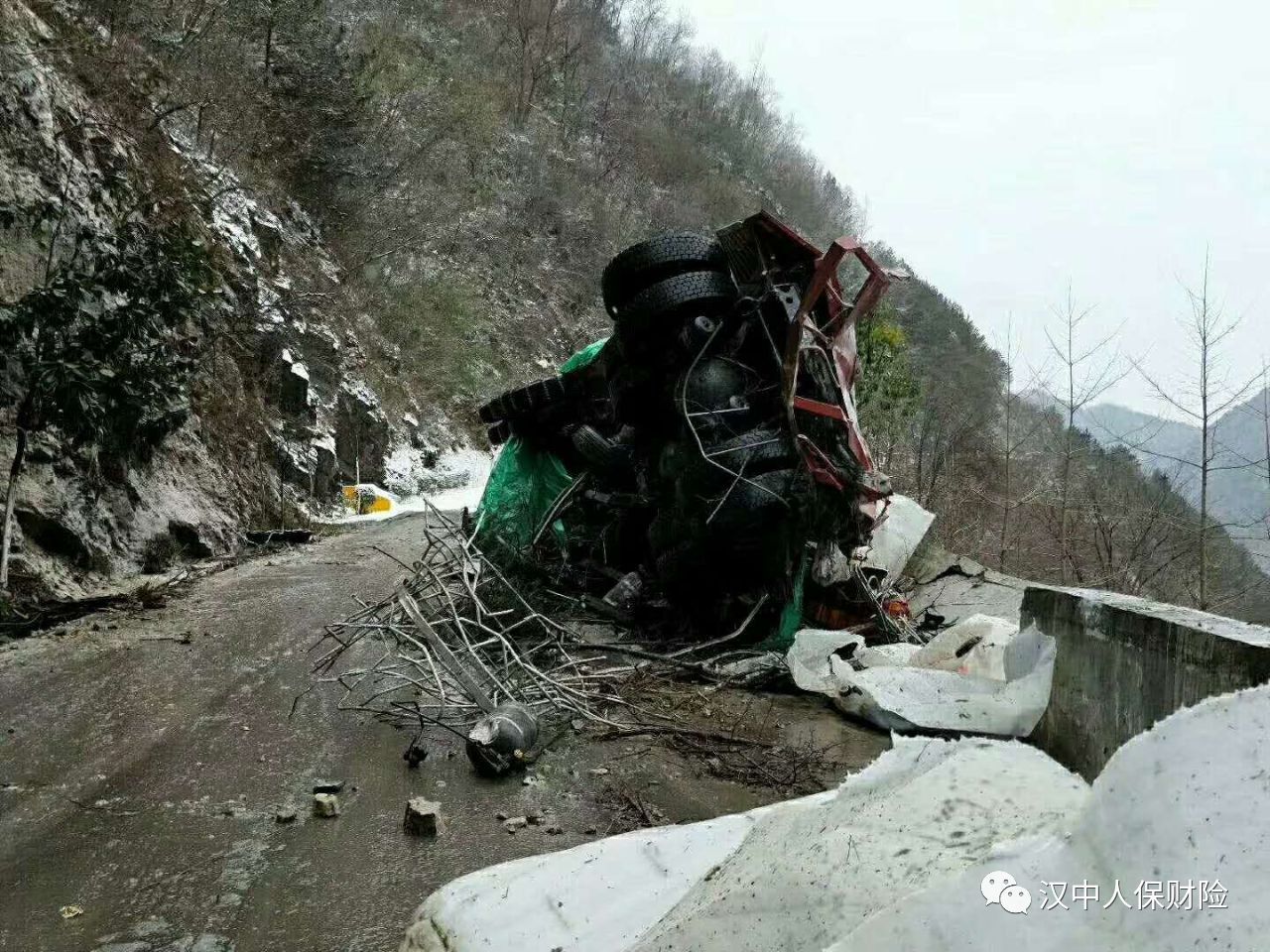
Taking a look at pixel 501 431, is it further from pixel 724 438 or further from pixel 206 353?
pixel 206 353

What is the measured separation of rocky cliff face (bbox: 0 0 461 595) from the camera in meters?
6.22

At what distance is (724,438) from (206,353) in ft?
24.0

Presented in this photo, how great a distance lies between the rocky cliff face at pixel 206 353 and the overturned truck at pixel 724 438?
10.2ft

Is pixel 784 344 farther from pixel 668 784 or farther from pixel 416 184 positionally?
pixel 416 184

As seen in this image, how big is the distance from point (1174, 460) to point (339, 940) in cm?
1174

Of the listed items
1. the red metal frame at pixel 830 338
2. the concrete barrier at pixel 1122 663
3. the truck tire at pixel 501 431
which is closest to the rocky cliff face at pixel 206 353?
the truck tire at pixel 501 431

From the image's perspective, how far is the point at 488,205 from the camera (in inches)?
1119

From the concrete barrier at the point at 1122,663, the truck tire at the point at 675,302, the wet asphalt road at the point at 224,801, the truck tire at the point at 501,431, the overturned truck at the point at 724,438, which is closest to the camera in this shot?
the wet asphalt road at the point at 224,801

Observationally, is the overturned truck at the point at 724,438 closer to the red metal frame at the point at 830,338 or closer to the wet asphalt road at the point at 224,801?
the red metal frame at the point at 830,338

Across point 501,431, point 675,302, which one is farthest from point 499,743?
point 501,431

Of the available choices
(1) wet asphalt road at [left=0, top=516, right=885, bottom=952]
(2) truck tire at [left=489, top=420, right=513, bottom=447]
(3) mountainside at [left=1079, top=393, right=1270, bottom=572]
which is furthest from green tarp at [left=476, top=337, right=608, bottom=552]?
(3) mountainside at [left=1079, top=393, right=1270, bottom=572]

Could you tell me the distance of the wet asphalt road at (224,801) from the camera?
7.73 feet

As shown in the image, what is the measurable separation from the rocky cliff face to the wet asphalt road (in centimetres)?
189

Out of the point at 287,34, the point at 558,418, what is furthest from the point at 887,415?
the point at 287,34
